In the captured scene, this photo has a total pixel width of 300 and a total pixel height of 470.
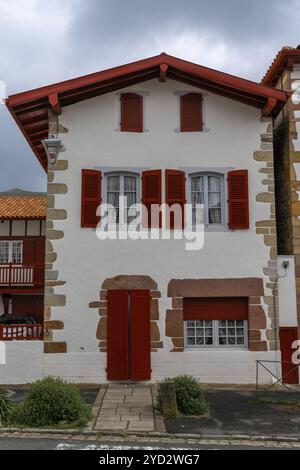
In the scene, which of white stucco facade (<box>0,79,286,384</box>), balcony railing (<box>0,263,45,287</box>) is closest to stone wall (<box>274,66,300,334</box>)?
white stucco facade (<box>0,79,286,384</box>)

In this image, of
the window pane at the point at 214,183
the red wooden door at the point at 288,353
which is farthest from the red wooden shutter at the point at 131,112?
the red wooden door at the point at 288,353

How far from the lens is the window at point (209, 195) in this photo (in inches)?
467

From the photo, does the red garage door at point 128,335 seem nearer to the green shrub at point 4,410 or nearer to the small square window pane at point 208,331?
the small square window pane at point 208,331

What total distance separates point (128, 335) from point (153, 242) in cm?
229

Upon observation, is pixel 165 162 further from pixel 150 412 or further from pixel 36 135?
pixel 150 412

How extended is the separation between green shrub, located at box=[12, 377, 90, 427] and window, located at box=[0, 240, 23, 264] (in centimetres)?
1535

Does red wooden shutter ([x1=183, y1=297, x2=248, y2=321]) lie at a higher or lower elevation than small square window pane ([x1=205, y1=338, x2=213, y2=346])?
higher

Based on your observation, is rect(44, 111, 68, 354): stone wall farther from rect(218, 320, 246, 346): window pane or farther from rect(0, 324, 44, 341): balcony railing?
rect(218, 320, 246, 346): window pane

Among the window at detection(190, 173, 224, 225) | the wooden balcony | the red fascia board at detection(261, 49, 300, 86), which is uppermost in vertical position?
the red fascia board at detection(261, 49, 300, 86)

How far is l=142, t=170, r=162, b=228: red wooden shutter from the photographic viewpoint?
11695 millimetres

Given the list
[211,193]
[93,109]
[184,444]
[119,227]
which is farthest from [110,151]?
[184,444]

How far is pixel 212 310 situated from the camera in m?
11.6

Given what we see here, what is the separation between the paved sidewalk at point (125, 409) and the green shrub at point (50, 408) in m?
0.38

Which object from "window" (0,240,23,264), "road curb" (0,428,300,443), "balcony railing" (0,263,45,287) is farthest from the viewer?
"window" (0,240,23,264)
